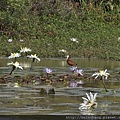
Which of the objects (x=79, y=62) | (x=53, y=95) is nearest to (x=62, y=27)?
(x=79, y=62)

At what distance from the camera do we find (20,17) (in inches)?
630

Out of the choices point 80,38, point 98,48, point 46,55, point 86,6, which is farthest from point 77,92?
point 86,6

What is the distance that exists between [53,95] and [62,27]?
10488 mm

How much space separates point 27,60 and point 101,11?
7.64 m

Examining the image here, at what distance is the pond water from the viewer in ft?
18.1

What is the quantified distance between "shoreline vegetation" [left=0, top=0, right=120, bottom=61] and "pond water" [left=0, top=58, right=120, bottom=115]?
4.02m

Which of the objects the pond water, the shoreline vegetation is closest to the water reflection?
the shoreline vegetation

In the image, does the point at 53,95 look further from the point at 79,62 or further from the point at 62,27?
the point at 62,27

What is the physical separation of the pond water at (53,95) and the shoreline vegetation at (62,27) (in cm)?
402

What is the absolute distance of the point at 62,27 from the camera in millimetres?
17062

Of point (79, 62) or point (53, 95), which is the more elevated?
point (79, 62)

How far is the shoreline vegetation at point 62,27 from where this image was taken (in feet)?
46.4

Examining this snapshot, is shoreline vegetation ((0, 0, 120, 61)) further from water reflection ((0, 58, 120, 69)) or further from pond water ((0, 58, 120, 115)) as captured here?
pond water ((0, 58, 120, 115))

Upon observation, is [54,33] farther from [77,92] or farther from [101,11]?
[77,92]
